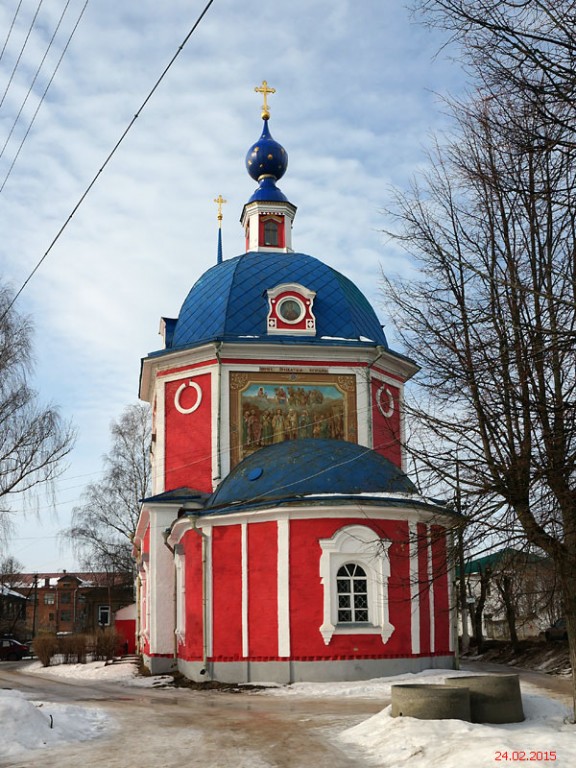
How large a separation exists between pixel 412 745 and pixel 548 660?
15630mm

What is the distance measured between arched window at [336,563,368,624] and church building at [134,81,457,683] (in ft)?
0.09

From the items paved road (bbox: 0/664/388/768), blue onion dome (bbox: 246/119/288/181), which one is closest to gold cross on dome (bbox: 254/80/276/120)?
blue onion dome (bbox: 246/119/288/181)

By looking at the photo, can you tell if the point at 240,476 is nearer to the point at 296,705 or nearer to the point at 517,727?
the point at 296,705

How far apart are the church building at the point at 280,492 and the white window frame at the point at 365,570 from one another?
0.03 metres

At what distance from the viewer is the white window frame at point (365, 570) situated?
17.5 m

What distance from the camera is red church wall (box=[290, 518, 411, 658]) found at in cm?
1733

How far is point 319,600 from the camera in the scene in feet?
57.6

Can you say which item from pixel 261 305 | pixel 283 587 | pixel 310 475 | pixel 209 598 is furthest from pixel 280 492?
pixel 261 305

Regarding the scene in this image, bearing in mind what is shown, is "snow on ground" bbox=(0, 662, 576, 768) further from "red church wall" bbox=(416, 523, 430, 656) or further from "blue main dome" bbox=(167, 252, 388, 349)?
"blue main dome" bbox=(167, 252, 388, 349)

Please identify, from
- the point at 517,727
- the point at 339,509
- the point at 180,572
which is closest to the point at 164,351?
the point at 180,572

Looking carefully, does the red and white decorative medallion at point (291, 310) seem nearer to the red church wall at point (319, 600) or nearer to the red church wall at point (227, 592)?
the red church wall at point (227, 592)

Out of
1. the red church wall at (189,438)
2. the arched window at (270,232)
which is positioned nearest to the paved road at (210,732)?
the red church wall at (189,438)

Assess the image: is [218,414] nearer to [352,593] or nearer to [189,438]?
[189,438]

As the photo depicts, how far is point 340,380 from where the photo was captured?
72.8 feet
